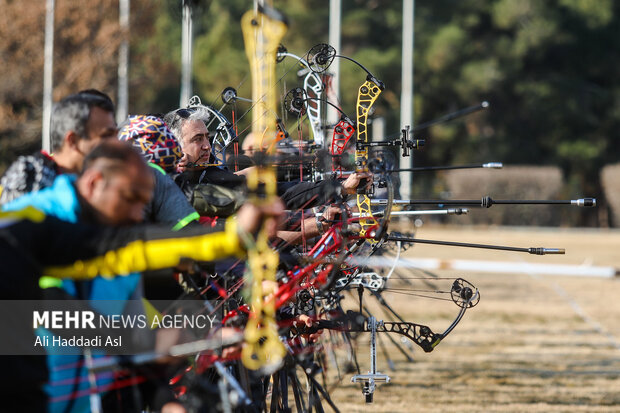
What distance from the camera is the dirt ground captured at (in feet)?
28.3

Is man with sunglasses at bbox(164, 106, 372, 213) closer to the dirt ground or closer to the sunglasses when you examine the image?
the sunglasses

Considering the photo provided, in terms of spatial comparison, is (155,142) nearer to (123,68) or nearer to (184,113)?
(184,113)

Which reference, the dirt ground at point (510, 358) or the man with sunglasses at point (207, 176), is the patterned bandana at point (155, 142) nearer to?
the man with sunglasses at point (207, 176)

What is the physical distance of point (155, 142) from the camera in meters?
4.50

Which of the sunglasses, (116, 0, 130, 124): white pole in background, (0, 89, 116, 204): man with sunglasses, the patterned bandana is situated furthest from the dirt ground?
(116, 0, 130, 124): white pole in background

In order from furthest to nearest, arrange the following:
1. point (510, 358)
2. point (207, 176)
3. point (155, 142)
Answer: point (510, 358) < point (207, 176) < point (155, 142)

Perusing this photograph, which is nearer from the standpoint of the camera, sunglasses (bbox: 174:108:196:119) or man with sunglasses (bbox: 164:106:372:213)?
A: man with sunglasses (bbox: 164:106:372:213)

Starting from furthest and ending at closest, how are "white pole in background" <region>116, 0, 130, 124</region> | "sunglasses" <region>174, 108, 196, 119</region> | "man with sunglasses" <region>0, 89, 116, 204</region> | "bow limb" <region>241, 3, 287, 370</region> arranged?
"white pole in background" <region>116, 0, 130, 124</region>
"sunglasses" <region>174, 108, 196, 119</region>
"man with sunglasses" <region>0, 89, 116, 204</region>
"bow limb" <region>241, 3, 287, 370</region>

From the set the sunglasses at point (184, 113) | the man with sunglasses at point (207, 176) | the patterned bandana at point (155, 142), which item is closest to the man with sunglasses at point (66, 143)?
the patterned bandana at point (155, 142)

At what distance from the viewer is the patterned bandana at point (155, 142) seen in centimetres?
447

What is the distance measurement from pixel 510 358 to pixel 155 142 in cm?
776

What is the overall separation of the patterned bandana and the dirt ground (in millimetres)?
4122

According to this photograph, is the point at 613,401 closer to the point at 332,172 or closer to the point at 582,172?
the point at 332,172

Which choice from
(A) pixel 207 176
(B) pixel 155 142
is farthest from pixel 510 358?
(B) pixel 155 142
